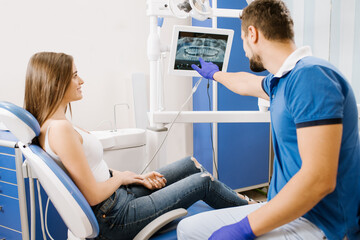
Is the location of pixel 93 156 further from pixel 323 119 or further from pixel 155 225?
pixel 323 119

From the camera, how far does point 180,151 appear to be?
2826 millimetres

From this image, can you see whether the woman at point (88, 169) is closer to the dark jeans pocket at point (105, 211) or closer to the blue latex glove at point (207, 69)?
the dark jeans pocket at point (105, 211)

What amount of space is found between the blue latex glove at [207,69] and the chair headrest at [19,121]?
90cm

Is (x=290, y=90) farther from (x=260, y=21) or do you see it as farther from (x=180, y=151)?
(x=180, y=151)

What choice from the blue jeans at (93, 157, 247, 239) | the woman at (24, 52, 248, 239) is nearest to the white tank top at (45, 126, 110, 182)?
the woman at (24, 52, 248, 239)

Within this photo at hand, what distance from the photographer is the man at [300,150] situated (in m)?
0.81

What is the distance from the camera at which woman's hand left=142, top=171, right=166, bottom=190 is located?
54.9 inches

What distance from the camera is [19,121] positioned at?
3.23ft

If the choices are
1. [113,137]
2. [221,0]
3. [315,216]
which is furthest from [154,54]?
[315,216]

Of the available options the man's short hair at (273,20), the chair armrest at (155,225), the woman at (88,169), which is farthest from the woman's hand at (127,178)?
the man's short hair at (273,20)

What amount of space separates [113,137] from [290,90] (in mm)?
1238

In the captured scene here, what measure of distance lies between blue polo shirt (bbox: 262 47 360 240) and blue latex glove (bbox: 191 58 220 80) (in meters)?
0.64

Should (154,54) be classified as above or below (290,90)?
above

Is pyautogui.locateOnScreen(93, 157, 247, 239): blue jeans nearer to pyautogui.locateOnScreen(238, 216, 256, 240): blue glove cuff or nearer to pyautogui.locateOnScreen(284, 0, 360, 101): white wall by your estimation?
pyautogui.locateOnScreen(238, 216, 256, 240): blue glove cuff
